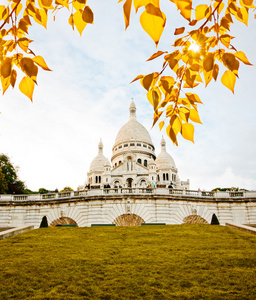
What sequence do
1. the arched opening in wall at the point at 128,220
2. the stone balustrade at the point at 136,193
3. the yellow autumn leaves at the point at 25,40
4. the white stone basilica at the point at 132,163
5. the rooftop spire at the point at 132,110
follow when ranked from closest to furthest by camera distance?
the yellow autumn leaves at the point at 25,40 < the arched opening in wall at the point at 128,220 < the stone balustrade at the point at 136,193 < the white stone basilica at the point at 132,163 < the rooftop spire at the point at 132,110

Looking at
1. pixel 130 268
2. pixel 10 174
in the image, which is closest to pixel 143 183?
pixel 10 174

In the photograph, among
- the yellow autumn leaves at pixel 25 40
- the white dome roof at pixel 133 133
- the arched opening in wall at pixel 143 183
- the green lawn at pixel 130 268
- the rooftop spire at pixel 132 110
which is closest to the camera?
the yellow autumn leaves at pixel 25 40

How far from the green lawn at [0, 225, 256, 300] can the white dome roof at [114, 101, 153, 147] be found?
77755 mm

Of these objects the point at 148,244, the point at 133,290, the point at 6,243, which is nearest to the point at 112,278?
the point at 133,290

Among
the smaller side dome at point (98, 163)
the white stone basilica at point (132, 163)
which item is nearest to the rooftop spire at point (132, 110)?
the white stone basilica at point (132, 163)

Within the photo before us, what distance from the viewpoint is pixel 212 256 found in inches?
434

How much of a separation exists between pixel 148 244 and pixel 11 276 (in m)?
6.96

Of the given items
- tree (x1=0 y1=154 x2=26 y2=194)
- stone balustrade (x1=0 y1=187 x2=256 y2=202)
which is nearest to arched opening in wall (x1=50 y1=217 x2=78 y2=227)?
stone balustrade (x1=0 y1=187 x2=256 y2=202)

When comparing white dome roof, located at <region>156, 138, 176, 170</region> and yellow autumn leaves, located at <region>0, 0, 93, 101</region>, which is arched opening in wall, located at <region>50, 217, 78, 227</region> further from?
white dome roof, located at <region>156, 138, 176, 170</region>

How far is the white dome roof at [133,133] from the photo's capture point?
306 ft

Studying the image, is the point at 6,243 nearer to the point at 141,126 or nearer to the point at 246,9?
the point at 246,9

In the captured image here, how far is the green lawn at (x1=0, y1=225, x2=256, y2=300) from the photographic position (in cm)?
759

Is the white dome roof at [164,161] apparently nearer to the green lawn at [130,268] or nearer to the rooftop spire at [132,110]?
the rooftop spire at [132,110]

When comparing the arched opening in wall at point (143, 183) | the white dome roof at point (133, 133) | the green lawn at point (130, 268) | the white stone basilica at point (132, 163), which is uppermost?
the white dome roof at point (133, 133)
